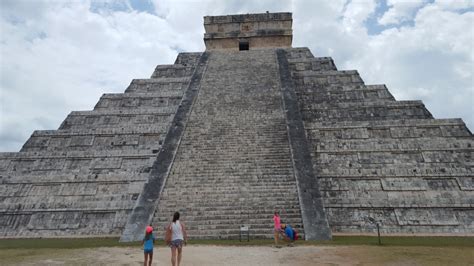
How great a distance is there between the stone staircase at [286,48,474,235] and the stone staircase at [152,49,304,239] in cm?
128

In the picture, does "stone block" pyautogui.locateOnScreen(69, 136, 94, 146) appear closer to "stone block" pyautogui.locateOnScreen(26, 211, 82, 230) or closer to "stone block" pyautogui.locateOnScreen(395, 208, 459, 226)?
"stone block" pyautogui.locateOnScreen(26, 211, 82, 230)

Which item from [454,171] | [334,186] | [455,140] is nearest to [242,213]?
[334,186]

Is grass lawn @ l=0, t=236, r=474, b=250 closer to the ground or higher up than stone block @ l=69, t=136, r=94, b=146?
closer to the ground

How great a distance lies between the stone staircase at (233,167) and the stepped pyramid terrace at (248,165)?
0.14 ft

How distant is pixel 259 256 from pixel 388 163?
20.6 feet

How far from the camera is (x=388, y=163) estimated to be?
11.1 m

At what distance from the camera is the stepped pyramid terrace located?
9.53 metres

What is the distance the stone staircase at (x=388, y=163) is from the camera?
376 inches

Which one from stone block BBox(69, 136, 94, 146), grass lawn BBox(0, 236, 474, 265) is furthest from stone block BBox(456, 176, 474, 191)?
stone block BBox(69, 136, 94, 146)

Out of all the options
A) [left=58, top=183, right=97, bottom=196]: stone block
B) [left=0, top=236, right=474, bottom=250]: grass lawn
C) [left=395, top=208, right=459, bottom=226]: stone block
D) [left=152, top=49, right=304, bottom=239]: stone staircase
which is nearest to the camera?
[left=0, top=236, right=474, bottom=250]: grass lawn

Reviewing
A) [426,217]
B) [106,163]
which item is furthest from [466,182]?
[106,163]

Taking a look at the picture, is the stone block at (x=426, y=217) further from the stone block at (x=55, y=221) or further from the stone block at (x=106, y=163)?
the stone block at (x=55, y=221)

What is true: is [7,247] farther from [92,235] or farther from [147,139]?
[147,139]

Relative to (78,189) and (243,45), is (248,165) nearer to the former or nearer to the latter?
(78,189)
